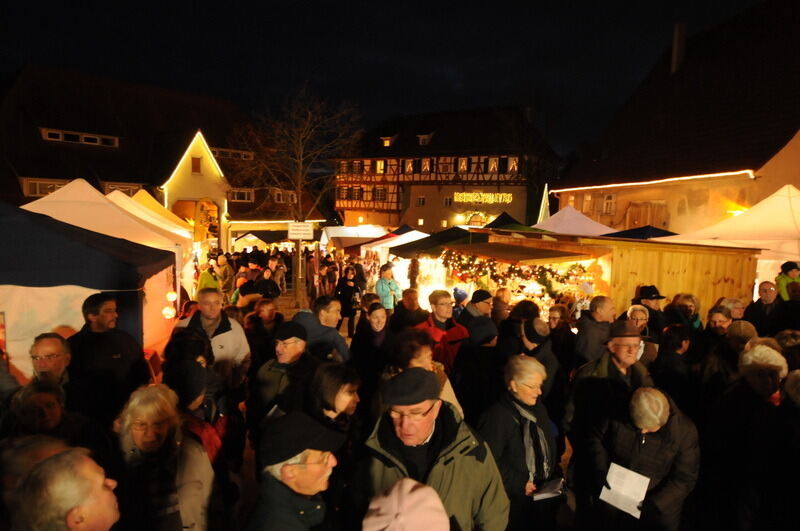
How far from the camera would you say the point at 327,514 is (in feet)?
7.23

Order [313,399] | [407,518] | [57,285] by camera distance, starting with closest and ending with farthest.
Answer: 1. [407,518]
2. [313,399]
3. [57,285]

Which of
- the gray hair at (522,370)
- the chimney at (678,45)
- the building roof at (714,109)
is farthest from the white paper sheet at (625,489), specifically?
the chimney at (678,45)

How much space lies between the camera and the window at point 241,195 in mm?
33969

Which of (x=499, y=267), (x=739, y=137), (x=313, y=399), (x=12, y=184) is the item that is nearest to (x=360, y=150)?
(x=12, y=184)

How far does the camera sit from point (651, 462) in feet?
10.4

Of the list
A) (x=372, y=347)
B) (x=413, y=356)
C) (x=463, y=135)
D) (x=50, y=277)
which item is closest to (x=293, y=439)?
(x=413, y=356)

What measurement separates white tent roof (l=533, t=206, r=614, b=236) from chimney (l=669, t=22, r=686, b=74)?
1206cm

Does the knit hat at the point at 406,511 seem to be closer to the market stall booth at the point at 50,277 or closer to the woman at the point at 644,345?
the woman at the point at 644,345

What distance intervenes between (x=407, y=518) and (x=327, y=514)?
0.79 metres

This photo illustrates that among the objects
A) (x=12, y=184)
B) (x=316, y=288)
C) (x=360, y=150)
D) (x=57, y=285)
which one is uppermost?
(x=360, y=150)

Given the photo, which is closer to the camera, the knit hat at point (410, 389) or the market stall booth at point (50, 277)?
the knit hat at point (410, 389)

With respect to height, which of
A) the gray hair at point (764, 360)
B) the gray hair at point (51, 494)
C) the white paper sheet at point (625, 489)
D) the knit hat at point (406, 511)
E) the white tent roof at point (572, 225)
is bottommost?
the white paper sheet at point (625, 489)

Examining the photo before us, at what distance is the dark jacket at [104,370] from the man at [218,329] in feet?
2.41

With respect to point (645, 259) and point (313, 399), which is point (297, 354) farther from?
point (645, 259)
